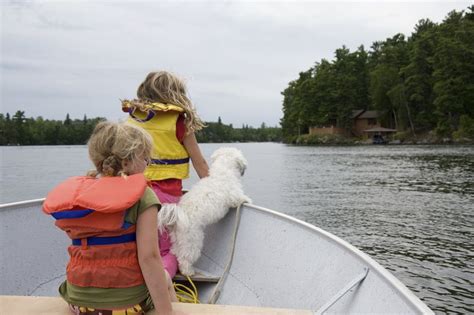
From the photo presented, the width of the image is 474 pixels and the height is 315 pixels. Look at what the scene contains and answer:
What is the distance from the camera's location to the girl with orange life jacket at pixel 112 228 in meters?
1.79

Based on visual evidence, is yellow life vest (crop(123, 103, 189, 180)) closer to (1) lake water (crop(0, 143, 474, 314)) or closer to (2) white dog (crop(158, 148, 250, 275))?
(2) white dog (crop(158, 148, 250, 275))

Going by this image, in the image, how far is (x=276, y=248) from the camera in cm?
320

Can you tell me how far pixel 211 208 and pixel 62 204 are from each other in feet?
5.71

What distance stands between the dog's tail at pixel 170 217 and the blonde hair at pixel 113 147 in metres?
1.40

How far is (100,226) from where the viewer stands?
1.81m

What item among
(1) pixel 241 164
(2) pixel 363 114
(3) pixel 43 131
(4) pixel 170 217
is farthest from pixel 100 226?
(3) pixel 43 131

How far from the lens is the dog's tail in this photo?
3318 millimetres

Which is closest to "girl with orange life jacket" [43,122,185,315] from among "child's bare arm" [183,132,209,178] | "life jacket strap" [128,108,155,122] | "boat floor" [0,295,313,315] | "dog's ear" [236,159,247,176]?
"boat floor" [0,295,313,315]

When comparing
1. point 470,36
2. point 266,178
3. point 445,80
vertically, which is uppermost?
point 470,36

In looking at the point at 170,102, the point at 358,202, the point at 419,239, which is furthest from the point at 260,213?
the point at 358,202

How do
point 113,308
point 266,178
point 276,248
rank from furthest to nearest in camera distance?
1. point 266,178
2. point 276,248
3. point 113,308

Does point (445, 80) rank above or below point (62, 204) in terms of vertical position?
above

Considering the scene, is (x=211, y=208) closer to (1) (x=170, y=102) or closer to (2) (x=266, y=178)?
(1) (x=170, y=102)

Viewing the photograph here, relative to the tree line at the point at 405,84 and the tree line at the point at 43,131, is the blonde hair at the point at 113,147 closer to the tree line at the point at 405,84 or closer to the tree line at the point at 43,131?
the tree line at the point at 405,84
